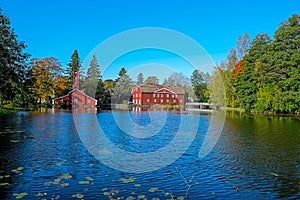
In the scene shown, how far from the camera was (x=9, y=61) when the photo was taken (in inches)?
1519

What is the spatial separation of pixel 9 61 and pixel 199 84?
75082mm

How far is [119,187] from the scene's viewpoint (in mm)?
9047

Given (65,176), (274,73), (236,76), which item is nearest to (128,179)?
(65,176)

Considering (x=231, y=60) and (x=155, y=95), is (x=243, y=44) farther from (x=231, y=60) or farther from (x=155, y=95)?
(x=155, y=95)

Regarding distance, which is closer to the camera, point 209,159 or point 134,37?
point 209,159

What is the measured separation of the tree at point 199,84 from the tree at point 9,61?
60510 millimetres

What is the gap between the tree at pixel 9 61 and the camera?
37.0 metres

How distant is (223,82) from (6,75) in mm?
45547

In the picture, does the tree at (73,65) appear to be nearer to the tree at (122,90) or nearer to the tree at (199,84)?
the tree at (122,90)

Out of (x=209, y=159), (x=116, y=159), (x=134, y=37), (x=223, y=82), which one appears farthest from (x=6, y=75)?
(x=223, y=82)

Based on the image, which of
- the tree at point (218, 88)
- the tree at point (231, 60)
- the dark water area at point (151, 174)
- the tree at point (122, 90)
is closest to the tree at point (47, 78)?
the tree at point (122, 90)

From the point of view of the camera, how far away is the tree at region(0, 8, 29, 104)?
3703 centimetres

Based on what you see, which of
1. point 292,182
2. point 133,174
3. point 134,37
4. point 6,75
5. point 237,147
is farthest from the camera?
point 6,75

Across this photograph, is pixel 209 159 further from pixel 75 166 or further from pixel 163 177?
pixel 75 166
